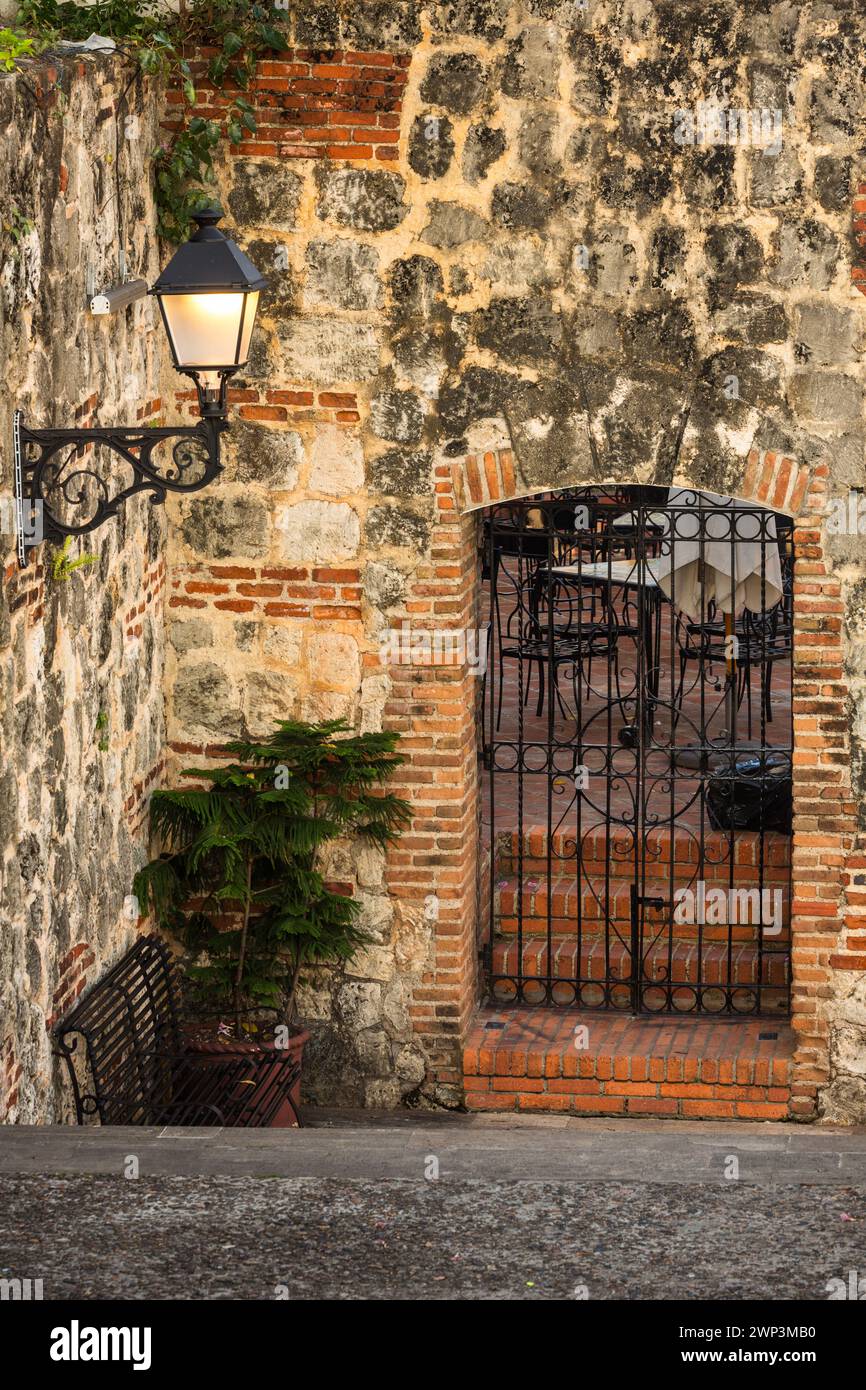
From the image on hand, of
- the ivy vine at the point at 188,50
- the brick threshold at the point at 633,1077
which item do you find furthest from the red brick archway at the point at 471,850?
the ivy vine at the point at 188,50

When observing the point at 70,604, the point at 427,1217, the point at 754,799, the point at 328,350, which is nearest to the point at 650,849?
the point at 754,799

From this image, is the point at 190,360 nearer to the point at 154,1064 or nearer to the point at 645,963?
the point at 154,1064

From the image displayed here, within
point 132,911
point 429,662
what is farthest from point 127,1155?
point 429,662

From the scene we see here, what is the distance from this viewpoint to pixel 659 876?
8.59 m

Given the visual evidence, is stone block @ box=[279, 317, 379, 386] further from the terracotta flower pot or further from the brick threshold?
the brick threshold

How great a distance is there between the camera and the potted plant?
748 cm

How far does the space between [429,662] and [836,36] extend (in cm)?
261

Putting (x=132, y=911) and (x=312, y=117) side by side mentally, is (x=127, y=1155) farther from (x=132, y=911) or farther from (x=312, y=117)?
(x=312, y=117)

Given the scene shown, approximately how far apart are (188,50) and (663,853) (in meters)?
3.69

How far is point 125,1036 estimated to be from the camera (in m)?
6.80

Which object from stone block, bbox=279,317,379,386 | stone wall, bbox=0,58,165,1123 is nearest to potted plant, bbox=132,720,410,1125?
stone wall, bbox=0,58,165,1123

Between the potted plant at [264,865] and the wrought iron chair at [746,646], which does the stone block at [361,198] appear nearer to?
the potted plant at [264,865]

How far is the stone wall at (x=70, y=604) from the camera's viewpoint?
5.86 m

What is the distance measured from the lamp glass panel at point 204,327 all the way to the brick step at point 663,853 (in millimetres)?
3176
